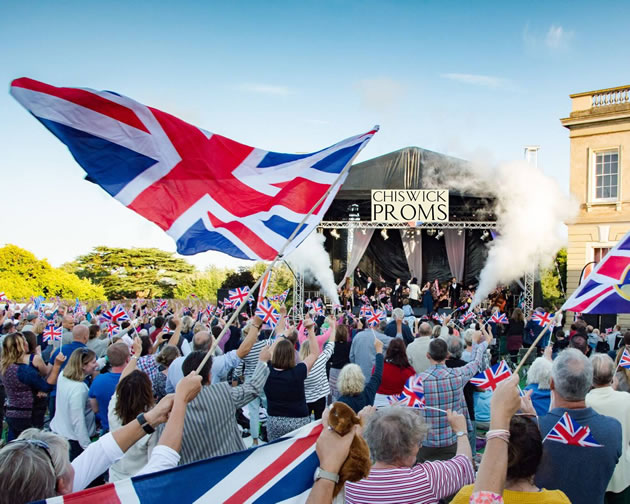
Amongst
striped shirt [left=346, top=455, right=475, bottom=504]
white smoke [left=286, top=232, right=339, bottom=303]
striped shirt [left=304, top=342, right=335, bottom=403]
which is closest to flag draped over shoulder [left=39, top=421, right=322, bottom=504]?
striped shirt [left=346, top=455, right=475, bottom=504]

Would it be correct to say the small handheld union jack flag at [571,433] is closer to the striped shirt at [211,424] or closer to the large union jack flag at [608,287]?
the large union jack flag at [608,287]

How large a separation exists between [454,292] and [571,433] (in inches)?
783

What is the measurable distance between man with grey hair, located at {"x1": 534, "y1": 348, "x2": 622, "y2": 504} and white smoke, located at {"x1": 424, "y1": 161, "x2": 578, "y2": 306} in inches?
684

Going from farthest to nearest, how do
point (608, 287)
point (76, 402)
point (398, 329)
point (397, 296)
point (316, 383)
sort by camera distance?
1. point (397, 296)
2. point (398, 329)
3. point (316, 383)
4. point (76, 402)
5. point (608, 287)

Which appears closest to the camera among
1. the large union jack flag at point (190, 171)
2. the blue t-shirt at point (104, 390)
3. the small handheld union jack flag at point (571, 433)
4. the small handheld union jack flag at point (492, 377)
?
the small handheld union jack flag at point (571, 433)

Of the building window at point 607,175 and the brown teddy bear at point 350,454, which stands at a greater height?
the building window at point 607,175

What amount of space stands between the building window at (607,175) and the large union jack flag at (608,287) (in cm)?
1807

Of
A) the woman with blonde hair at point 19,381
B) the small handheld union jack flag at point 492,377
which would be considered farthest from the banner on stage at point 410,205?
the small handheld union jack flag at point 492,377

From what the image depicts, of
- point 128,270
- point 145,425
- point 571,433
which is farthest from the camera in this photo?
point 128,270

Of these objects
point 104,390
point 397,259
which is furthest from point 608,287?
point 397,259

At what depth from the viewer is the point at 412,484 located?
7.68 feet

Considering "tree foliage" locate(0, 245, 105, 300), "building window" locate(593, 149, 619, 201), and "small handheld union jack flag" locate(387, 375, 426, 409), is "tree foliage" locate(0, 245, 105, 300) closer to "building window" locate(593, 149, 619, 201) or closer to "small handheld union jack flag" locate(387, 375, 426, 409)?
"building window" locate(593, 149, 619, 201)

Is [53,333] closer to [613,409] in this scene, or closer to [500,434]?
[613,409]

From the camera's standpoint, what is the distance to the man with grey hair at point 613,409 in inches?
125
